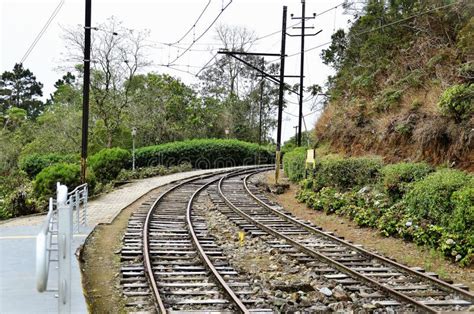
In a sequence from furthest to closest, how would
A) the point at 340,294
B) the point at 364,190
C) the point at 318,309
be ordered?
the point at 364,190, the point at 340,294, the point at 318,309

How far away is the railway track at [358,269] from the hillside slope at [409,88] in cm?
422

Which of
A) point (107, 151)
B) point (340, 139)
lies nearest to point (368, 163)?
point (340, 139)

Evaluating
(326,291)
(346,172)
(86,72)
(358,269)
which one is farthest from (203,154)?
(326,291)

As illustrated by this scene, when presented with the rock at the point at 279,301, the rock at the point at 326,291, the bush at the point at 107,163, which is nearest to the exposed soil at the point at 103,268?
the rock at the point at 279,301

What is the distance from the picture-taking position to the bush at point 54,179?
56.9 feet

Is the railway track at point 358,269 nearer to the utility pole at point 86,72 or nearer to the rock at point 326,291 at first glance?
the rock at point 326,291

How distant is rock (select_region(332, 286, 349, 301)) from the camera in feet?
23.0

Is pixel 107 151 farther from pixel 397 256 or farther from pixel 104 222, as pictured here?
pixel 397 256

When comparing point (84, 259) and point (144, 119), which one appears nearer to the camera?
point (84, 259)

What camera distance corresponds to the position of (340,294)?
23.4ft

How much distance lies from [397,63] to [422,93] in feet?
12.6

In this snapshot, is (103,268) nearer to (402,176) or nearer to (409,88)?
(402,176)

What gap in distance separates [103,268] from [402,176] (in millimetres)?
7861

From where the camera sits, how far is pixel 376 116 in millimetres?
18281
